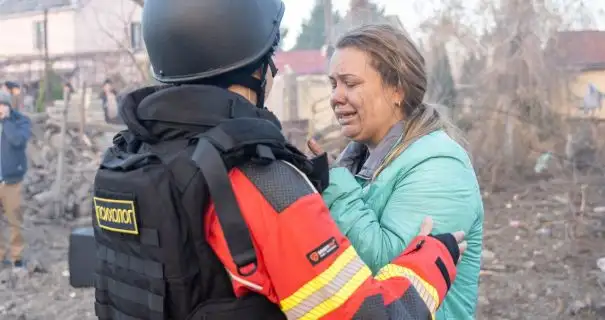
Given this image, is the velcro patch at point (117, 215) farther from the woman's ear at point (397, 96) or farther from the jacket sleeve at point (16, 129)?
the jacket sleeve at point (16, 129)

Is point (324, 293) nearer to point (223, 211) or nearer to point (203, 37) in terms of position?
point (223, 211)

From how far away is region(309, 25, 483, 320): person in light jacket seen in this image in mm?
1795

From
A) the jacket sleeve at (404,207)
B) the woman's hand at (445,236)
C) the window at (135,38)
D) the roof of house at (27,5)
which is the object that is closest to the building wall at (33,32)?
the roof of house at (27,5)

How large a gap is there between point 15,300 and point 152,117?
6.46 m

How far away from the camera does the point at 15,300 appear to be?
23.4 ft

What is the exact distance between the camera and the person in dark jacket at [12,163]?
802 centimetres

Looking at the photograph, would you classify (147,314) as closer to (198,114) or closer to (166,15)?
(198,114)

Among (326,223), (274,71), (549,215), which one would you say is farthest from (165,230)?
(549,215)

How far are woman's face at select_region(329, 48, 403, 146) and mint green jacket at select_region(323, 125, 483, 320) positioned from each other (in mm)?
102

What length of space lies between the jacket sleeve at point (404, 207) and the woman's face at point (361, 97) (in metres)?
0.36

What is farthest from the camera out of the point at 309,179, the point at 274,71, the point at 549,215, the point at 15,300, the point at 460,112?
the point at 460,112

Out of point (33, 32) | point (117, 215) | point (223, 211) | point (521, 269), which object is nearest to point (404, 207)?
point (223, 211)

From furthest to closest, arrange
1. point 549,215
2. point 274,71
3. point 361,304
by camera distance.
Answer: point 549,215 → point 274,71 → point 361,304

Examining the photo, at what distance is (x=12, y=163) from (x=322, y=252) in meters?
7.63
